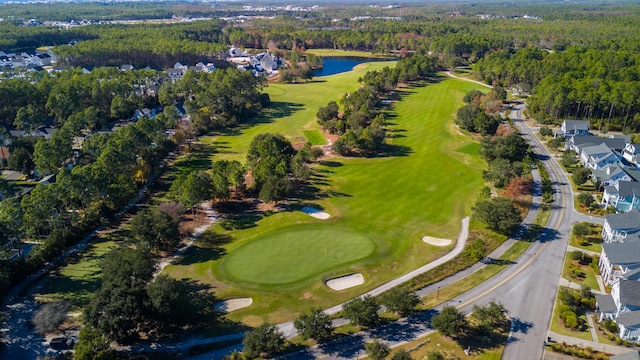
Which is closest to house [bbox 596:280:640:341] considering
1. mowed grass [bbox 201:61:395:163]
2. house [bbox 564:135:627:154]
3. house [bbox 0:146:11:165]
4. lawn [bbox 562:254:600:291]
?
lawn [bbox 562:254:600:291]

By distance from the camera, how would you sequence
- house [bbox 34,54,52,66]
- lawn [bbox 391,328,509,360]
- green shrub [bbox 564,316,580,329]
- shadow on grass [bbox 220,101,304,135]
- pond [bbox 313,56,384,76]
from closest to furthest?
1. lawn [bbox 391,328,509,360]
2. green shrub [bbox 564,316,580,329]
3. shadow on grass [bbox 220,101,304,135]
4. house [bbox 34,54,52,66]
5. pond [bbox 313,56,384,76]

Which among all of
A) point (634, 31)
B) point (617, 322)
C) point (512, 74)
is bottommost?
point (617, 322)

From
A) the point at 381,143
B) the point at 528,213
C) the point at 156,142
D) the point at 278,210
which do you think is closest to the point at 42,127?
the point at 156,142

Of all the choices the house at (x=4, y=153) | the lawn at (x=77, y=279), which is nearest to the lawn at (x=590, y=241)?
the lawn at (x=77, y=279)

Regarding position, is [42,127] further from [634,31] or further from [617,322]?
[634,31]

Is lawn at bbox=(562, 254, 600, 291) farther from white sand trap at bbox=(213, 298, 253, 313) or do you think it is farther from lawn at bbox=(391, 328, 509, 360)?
white sand trap at bbox=(213, 298, 253, 313)

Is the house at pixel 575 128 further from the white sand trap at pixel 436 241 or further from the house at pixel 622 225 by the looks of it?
the white sand trap at pixel 436 241

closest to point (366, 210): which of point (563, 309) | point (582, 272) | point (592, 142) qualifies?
point (582, 272)
